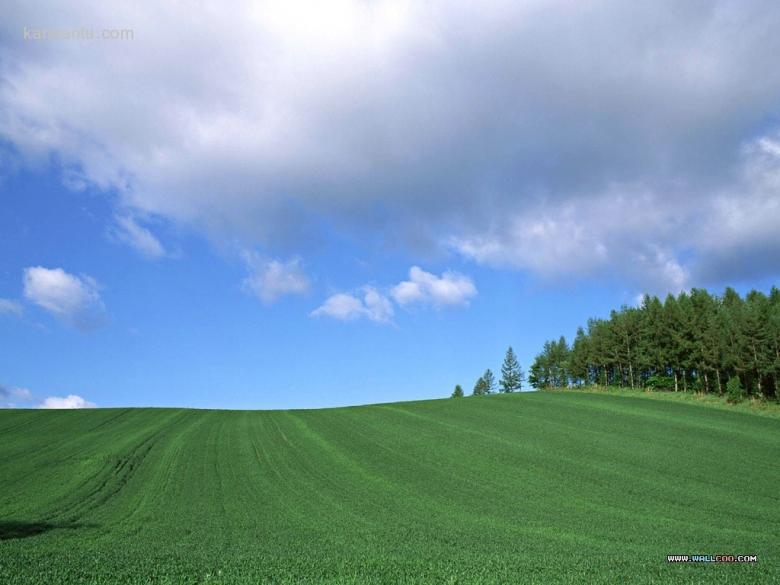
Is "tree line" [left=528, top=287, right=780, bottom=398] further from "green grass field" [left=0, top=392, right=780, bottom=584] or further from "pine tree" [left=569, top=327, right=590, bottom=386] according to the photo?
"green grass field" [left=0, top=392, right=780, bottom=584]

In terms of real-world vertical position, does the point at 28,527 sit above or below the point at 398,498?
above

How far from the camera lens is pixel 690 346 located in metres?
81.2

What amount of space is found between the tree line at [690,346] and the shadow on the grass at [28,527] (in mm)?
68514

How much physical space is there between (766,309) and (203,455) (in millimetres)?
75341

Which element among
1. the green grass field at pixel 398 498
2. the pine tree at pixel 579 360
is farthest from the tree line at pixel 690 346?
the green grass field at pixel 398 498

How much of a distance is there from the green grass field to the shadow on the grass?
5.0 inches

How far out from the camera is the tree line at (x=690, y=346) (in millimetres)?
72125

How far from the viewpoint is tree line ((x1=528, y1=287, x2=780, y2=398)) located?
2840 inches

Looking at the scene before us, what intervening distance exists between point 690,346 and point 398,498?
67996 mm

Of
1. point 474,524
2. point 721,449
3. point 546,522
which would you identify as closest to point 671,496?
point 546,522

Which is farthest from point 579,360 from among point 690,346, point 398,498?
point 398,498

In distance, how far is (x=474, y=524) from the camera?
24.5 meters

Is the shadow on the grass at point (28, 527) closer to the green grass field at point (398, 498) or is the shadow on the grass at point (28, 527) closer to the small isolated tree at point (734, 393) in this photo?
the green grass field at point (398, 498)

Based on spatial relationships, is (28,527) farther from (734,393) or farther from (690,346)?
(690,346)
